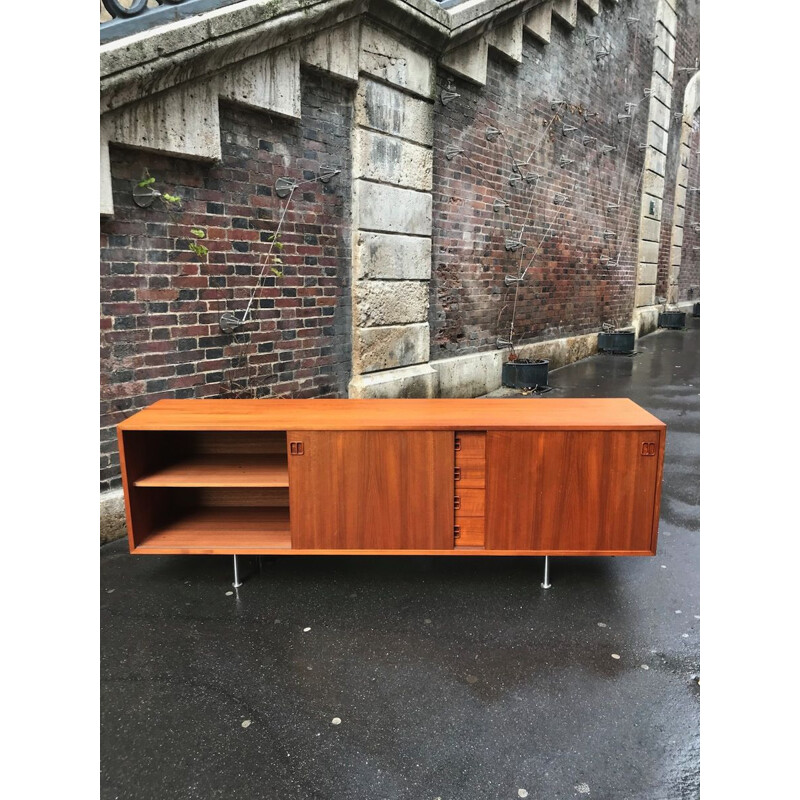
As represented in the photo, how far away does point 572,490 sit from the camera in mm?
2926

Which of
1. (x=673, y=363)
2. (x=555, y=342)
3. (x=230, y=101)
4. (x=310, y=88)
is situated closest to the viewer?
(x=230, y=101)

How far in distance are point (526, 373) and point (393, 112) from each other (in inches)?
149

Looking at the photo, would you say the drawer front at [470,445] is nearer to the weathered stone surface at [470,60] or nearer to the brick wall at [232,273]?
the brick wall at [232,273]

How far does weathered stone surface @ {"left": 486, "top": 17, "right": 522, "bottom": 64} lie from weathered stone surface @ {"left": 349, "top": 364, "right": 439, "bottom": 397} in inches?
155

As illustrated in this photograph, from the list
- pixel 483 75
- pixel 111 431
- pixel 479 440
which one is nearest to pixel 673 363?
pixel 483 75

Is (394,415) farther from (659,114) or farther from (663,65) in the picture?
(663,65)

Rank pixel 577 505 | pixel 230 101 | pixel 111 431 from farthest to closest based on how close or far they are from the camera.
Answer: pixel 230 101, pixel 111 431, pixel 577 505

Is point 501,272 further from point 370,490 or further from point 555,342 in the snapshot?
point 370,490

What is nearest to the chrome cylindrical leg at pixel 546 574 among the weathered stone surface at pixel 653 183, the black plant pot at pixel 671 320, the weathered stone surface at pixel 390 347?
the weathered stone surface at pixel 390 347

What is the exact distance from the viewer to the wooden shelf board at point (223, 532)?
3.09 metres

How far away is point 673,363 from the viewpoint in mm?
10586

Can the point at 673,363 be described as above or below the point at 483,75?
below

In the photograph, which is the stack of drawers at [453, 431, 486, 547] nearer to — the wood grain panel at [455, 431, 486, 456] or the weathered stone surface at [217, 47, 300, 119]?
the wood grain panel at [455, 431, 486, 456]

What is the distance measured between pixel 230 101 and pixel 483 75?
3.84m
